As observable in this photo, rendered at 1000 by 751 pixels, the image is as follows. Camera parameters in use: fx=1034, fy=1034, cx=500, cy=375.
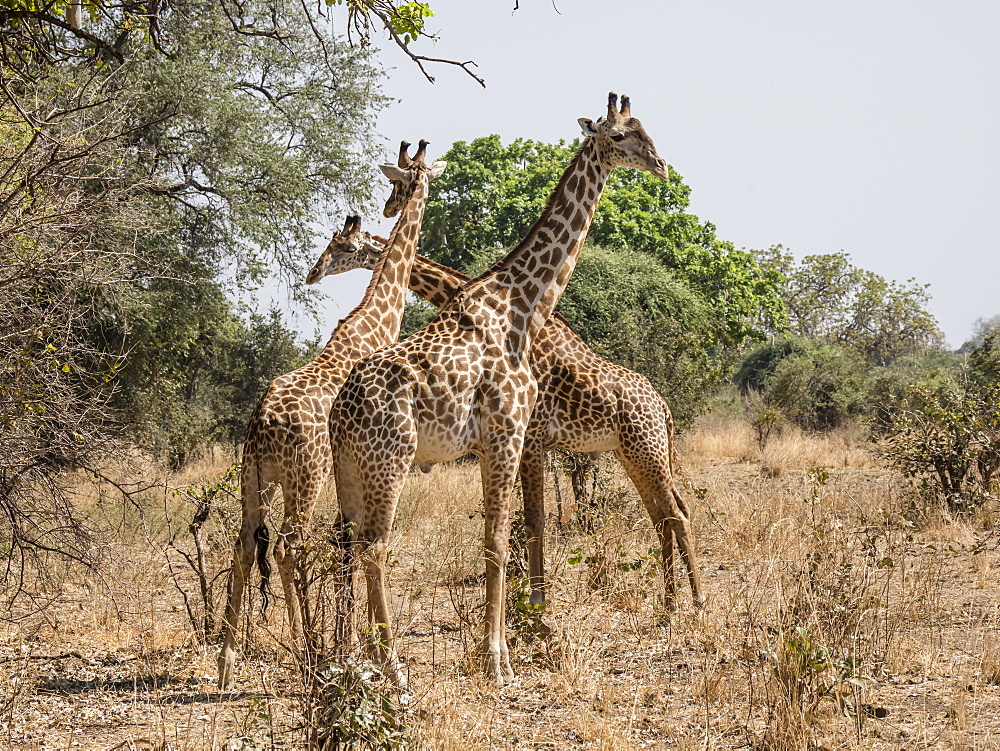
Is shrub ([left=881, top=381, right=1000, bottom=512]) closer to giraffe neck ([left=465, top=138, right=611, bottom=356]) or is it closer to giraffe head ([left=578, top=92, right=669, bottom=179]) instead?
giraffe head ([left=578, top=92, right=669, bottom=179])

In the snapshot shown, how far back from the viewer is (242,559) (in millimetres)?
6484

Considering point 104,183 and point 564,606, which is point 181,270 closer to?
point 104,183

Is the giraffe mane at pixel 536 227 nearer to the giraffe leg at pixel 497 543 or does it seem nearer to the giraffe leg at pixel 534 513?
the giraffe leg at pixel 497 543

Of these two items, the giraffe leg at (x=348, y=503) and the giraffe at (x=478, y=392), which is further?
the giraffe at (x=478, y=392)

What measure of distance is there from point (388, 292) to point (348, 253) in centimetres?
168

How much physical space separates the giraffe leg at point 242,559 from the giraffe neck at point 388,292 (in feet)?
3.98

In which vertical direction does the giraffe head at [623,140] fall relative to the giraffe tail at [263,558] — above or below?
above

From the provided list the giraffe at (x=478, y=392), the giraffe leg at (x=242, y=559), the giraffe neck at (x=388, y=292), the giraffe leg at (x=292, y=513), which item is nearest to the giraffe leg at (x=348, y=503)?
the giraffe at (x=478, y=392)

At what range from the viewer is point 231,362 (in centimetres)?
2153

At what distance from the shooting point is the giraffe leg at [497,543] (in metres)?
6.17

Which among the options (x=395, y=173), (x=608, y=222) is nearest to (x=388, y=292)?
(x=395, y=173)

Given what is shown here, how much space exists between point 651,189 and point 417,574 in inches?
1059

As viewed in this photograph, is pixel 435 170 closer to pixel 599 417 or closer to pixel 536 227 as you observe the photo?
Answer: pixel 536 227

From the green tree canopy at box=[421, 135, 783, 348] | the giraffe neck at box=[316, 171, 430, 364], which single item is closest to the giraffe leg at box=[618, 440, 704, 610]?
the giraffe neck at box=[316, 171, 430, 364]
